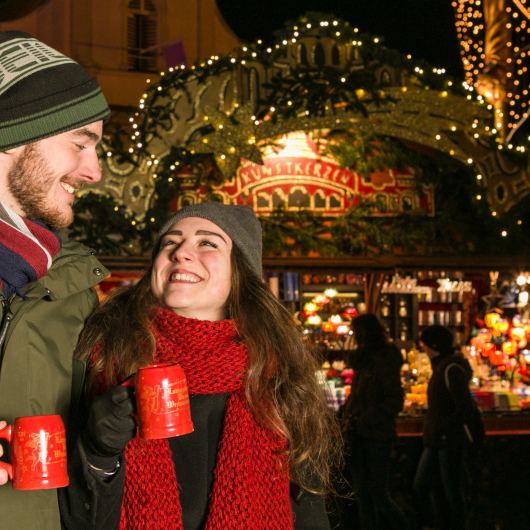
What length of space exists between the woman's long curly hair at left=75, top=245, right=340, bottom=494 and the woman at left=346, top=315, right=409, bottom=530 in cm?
255

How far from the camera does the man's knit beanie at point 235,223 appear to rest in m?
2.26

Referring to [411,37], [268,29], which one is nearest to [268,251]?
[411,37]

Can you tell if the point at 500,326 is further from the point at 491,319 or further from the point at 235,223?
the point at 235,223

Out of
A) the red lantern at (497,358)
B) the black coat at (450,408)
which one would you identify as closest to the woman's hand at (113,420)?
the black coat at (450,408)

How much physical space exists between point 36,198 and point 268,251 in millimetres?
4260

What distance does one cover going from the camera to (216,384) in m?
2.04

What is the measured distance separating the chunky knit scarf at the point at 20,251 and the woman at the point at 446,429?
3.84 metres

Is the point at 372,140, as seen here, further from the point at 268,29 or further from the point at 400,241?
the point at 268,29

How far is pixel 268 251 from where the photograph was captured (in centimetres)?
604

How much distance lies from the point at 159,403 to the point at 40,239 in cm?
69

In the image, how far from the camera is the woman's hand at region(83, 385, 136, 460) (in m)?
1.56

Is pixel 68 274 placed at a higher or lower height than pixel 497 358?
higher

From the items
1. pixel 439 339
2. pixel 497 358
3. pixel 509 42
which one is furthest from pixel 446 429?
pixel 509 42

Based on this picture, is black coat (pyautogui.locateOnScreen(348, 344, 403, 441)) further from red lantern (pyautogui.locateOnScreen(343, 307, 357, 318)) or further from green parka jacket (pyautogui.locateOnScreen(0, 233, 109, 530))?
green parka jacket (pyautogui.locateOnScreen(0, 233, 109, 530))
